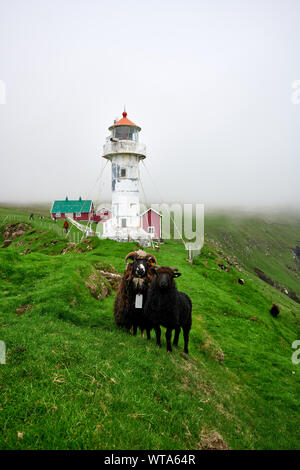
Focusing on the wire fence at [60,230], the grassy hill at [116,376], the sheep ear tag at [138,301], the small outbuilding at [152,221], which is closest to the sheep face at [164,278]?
the sheep ear tag at [138,301]

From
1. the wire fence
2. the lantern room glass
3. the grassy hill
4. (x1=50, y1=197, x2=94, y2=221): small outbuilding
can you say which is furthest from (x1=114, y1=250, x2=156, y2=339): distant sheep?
(x1=50, y1=197, x2=94, y2=221): small outbuilding

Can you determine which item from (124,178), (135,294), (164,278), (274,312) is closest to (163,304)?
(164,278)

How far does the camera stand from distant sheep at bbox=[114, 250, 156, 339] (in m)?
11.1

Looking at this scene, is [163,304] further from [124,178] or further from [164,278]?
[124,178]

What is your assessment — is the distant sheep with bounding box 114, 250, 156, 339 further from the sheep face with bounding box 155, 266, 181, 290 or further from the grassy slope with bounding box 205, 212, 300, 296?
the grassy slope with bounding box 205, 212, 300, 296

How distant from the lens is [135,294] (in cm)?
1127

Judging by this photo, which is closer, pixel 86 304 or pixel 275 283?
pixel 86 304

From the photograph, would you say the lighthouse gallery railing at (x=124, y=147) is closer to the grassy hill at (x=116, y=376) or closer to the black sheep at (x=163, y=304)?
the grassy hill at (x=116, y=376)

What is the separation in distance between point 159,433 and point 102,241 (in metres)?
26.0

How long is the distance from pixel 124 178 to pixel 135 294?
27075 millimetres

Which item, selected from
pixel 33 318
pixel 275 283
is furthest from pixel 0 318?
pixel 275 283

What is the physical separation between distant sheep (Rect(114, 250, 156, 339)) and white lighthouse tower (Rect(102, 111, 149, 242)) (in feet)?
83.4
